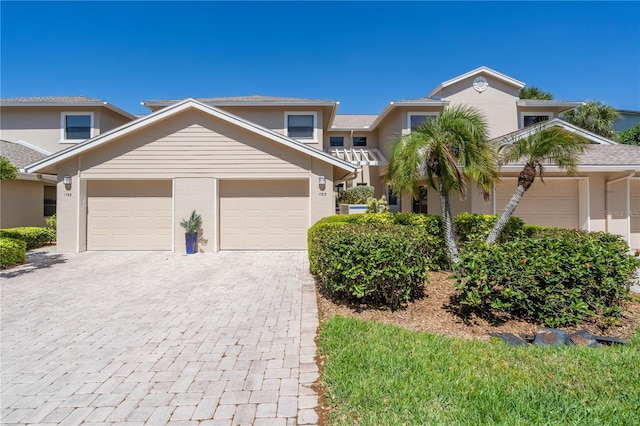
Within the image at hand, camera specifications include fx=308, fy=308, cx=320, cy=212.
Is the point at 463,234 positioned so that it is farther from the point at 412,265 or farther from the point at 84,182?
the point at 84,182

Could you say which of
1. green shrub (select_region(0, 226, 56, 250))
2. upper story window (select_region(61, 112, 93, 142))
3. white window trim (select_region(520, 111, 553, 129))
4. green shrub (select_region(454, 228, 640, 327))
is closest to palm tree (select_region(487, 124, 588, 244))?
green shrub (select_region(454, 228, 640, 327))

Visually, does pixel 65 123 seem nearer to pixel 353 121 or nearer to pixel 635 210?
pixel 353 121

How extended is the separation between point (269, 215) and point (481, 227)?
7.30m

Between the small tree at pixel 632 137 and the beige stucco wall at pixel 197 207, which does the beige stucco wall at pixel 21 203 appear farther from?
the small tree at pixel 632 137

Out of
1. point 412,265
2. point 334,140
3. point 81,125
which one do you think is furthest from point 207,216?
point 334,140

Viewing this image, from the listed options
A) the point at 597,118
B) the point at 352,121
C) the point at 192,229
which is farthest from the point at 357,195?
the point at 597,118

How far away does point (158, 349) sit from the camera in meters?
4.02

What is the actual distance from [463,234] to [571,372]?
5778mm

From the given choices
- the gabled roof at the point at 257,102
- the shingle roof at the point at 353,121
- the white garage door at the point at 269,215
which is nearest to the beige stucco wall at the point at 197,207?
the white garage door at the point at 269,215

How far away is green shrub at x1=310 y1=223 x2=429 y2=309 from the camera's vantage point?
16.5ft

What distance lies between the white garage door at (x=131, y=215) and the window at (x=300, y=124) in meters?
6.42

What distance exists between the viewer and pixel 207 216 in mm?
11508

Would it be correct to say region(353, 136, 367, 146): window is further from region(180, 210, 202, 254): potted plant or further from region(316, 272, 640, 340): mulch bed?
region(316, 272, 640, 340): mulch bed

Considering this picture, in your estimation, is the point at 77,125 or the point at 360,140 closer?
the point at 77,125
